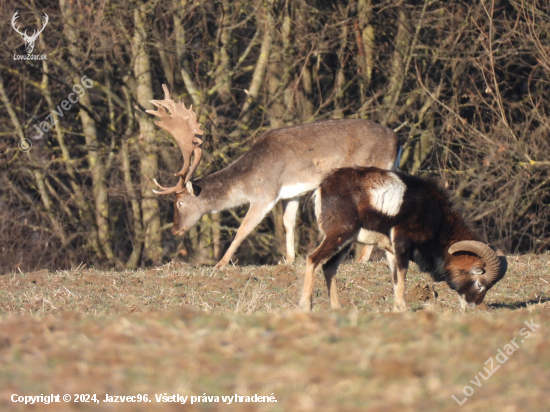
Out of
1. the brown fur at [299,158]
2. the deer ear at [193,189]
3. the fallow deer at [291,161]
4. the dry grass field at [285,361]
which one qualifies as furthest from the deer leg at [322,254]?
the deer ear at [193,189]

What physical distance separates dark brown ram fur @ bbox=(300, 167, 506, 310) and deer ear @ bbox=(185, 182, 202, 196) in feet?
17.5

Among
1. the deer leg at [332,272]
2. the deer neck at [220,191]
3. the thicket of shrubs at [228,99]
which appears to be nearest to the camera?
the deer leg at [332,272]

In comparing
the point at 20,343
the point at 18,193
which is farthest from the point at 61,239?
the point at 20,343

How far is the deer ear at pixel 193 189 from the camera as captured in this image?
45.2 feet

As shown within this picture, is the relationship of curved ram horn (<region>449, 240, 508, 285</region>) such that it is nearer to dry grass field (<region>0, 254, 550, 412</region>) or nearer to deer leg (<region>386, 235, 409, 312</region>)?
deer leg (<region>386, 235, 409, 312</region>)

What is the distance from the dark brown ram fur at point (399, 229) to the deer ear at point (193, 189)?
533cm

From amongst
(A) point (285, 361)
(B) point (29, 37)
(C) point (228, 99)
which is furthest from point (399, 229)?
(B) point (29, 37)

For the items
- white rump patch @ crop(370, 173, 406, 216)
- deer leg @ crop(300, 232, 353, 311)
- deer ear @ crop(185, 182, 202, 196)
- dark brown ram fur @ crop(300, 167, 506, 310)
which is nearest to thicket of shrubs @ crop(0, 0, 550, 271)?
deer ear @ crop(185, 182, 202, 196)

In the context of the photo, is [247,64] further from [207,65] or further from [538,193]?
[538,193]

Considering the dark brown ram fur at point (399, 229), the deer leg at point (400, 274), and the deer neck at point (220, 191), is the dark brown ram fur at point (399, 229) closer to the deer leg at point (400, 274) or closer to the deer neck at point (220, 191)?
the deer leg at point (400, 274)

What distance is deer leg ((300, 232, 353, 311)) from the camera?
27.7ft

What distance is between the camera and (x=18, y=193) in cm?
1845

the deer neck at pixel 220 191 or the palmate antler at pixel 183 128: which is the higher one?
the palmate antler at pixel 183 128

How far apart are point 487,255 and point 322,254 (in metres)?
1.85
